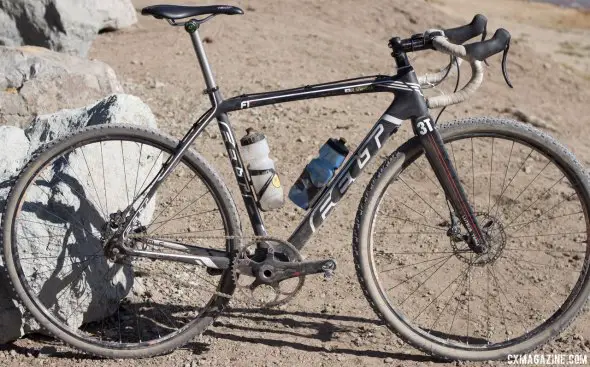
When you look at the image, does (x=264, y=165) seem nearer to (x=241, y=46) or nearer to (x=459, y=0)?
(x=241, y=46)

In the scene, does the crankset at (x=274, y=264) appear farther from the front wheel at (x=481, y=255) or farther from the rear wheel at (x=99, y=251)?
the front wheel at (x=481, y=255)

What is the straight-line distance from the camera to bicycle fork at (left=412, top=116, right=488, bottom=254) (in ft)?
12.6

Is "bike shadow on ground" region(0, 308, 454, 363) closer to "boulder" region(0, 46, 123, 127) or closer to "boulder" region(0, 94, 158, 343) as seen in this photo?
"boulder" region(0, 94, 158, 343)

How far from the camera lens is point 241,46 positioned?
28.2 feet

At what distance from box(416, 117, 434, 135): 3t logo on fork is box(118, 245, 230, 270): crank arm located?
1044 millimetres

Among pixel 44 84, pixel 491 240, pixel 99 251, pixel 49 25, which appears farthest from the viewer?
pixel 49 25

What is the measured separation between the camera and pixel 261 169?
3.92 metres

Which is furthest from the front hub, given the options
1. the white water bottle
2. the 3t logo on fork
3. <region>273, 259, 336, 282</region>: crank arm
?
the white water bottle

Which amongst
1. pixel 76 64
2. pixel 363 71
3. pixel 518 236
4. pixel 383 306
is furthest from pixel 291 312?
pixel 363 71

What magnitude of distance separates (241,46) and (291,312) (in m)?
4.55

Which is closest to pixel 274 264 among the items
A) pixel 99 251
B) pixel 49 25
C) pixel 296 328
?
pixel 296 328

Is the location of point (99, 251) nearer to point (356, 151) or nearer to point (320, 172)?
point (320, 172)

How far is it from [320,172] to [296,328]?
3.01 feet

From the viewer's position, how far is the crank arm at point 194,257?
392 cm
